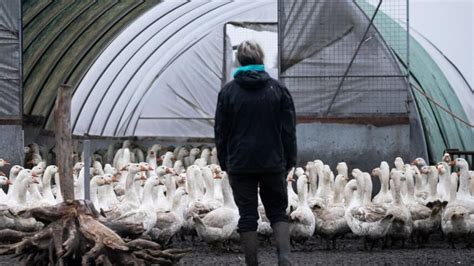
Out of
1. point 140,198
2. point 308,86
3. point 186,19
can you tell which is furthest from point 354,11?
point 186,19

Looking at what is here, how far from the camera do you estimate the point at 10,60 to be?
62.3 ft

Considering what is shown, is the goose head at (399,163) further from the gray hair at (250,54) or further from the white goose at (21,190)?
the gray hair at (250,54)

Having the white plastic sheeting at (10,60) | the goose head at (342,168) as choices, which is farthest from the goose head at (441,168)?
the white plastic sheeting at (10,60)

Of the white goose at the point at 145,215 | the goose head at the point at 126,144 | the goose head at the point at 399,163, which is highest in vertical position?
the goose head at the point at 126,144

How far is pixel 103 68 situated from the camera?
89.7 feet

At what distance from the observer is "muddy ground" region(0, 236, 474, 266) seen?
12781 mm

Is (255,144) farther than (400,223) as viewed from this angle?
No

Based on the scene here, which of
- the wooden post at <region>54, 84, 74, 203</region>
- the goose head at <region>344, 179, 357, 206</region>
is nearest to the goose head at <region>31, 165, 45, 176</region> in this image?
the goose head at <region>344, 179, 357, 206</region>

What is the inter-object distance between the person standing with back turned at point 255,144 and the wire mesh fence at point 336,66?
970 centimetres

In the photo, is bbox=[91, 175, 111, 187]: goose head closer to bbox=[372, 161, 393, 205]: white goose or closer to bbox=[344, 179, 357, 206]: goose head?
bbox=[344, 179, 357, 206]: goose head

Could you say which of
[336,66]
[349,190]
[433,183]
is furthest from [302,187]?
[336,66]

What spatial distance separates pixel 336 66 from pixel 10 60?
492 centimetres

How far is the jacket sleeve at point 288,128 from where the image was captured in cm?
941

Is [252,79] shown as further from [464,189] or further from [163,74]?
[163,74]
